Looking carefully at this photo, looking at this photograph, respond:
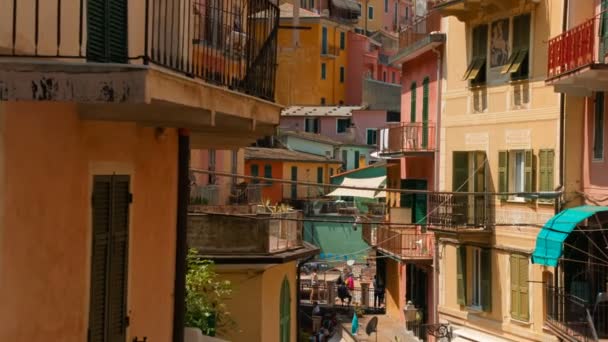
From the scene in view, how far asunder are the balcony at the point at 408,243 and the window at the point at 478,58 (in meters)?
5.69

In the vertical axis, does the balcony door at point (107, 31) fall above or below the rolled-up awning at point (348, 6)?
below

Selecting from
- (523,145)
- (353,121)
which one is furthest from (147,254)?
(353,121)

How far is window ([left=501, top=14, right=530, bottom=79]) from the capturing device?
29.7 meters

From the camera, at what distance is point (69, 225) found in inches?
322

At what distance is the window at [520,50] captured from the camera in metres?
29.7

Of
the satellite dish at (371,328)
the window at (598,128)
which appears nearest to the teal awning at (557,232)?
the window at (598,128)

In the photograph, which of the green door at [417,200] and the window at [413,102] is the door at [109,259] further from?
the window at [413,102]

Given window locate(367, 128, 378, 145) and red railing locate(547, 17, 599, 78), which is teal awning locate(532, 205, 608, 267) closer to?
red railing locate(547, 17, 599, 78)

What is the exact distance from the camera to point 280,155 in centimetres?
6944

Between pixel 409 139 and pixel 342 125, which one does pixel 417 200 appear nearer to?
pixel 409 139

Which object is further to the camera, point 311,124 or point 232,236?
point 311,124

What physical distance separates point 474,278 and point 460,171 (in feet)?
9.88

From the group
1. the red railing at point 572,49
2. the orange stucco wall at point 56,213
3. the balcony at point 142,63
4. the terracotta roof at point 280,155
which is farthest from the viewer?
the terracotta roof at point 280,155

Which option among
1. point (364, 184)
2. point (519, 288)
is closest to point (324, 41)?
point (364, 184)
